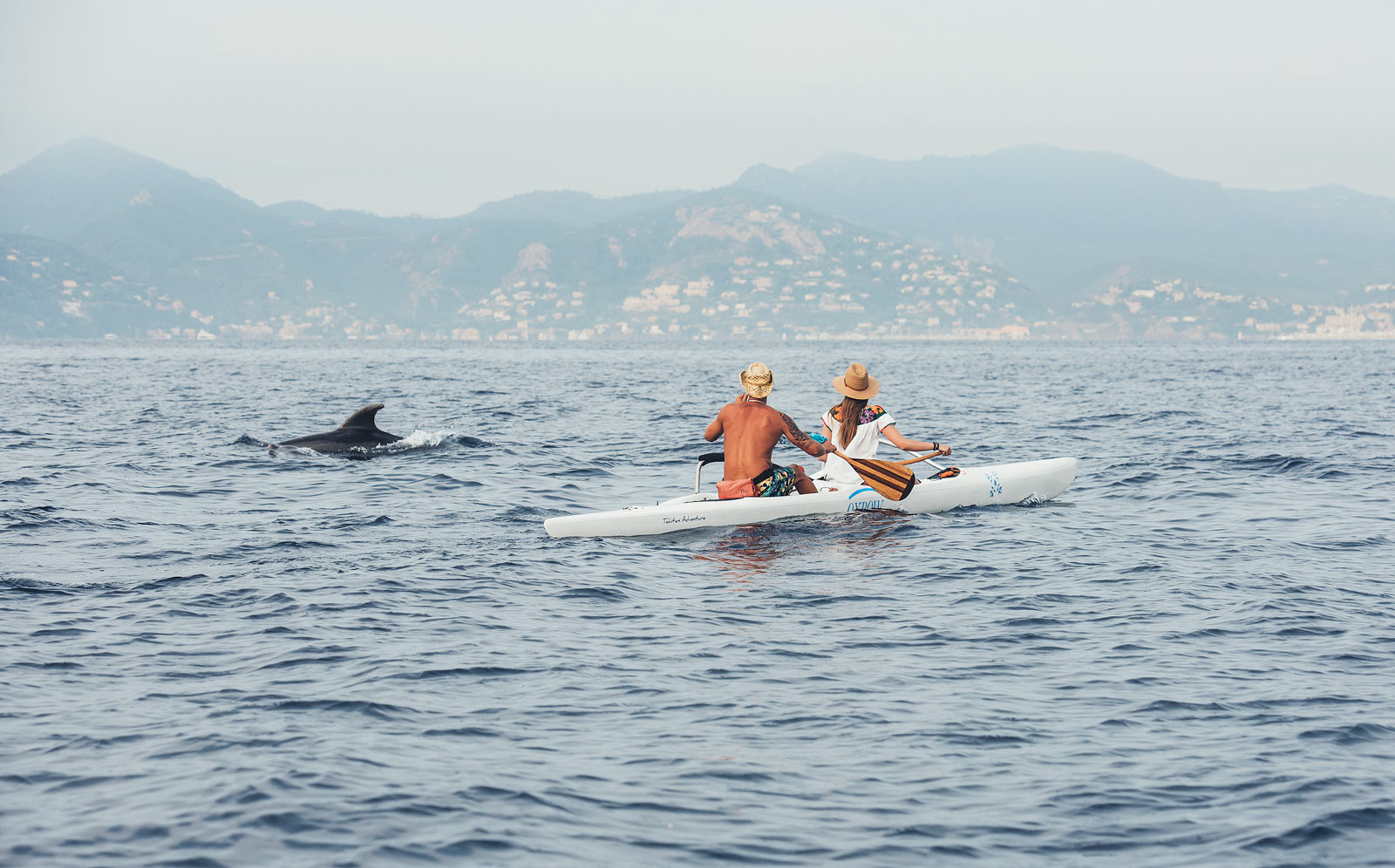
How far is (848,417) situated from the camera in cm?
1484

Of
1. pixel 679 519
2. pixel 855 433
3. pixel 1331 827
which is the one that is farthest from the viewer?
pixel 855 433

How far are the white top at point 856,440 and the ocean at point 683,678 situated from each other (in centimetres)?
67

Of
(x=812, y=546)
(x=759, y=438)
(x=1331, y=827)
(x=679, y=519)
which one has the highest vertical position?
(x=759, y=438)

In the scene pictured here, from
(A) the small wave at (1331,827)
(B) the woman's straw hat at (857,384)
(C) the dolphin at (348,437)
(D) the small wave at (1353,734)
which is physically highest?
(B) the woman's straw hat at (857,384)

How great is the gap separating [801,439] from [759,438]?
2.02 feet

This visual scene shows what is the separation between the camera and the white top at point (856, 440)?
1500cm

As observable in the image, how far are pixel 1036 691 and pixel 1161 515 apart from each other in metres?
8.72

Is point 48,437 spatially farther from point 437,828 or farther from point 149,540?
point 437,828

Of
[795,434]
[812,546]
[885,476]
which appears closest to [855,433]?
[885,476]

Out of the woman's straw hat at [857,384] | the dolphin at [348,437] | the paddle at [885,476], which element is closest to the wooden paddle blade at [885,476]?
the paddle at [885,476]

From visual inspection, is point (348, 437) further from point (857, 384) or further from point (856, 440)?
point (857, 384)

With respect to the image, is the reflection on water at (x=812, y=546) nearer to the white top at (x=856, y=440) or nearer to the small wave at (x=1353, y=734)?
the white top at (x=856, y=440)

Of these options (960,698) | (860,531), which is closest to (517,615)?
(960,698)

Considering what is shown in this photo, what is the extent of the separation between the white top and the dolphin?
10170 millimetres
